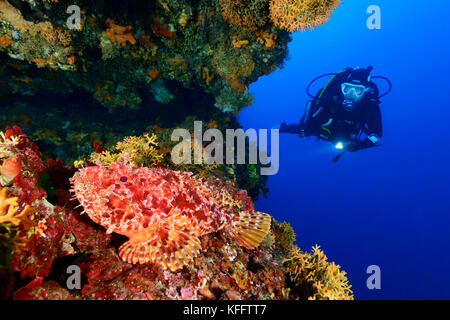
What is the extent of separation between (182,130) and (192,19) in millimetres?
3944

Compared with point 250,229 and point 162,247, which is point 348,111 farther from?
point 162,247

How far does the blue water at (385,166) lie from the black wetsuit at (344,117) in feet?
169

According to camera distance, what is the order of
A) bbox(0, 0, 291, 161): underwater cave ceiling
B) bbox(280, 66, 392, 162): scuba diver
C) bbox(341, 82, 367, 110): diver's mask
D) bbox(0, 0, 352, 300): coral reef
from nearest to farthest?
bbox(0, 0, 352, 300): coral reef → bbox(0, 0, 291, 161): underwater cave ceiling → bbox(341, 82, 367, 110): diver's mask → bbox(280, 66, 392, 162): scuba diver

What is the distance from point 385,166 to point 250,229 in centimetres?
13052

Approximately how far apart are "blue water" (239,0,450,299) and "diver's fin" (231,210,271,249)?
58.9 metres

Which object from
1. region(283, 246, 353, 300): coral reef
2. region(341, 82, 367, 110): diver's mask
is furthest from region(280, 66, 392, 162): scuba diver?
region(283, 246, 353, 300): coral reef

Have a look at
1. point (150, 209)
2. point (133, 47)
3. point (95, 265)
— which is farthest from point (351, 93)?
point (95, 265)

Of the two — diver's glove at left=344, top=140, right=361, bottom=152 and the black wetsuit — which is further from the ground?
the black wetsuit

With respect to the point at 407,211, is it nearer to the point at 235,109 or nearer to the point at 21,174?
the point at 235,109

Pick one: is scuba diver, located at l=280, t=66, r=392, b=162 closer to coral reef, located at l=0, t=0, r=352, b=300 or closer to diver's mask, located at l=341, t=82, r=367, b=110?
diver's mask, located at l=341, t=82, r=367, b=110

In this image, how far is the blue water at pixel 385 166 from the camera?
64.0m

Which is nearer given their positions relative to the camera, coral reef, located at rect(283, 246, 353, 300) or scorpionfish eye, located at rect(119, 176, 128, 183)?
scorpionfish eye, located at rect(119, 176, 128, 183)

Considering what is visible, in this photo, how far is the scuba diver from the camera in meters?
11.1

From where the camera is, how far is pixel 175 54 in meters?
8.58
